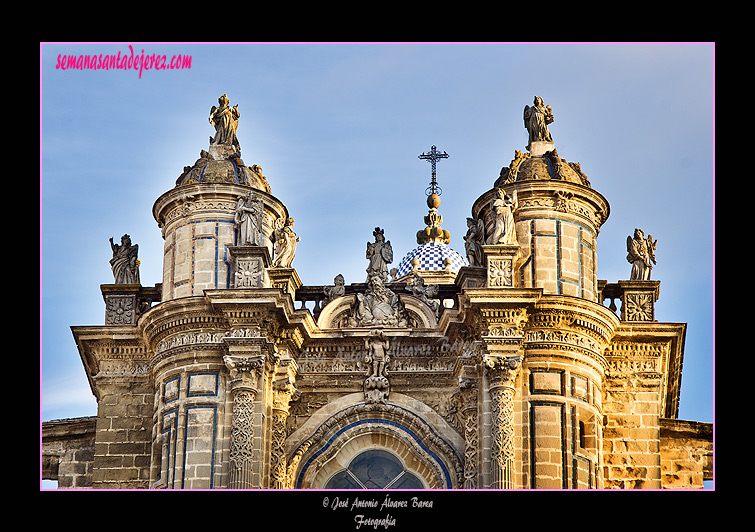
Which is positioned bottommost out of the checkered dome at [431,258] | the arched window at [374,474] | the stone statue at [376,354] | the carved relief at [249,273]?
the arched window at [374,474]

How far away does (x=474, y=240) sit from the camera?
33719mm

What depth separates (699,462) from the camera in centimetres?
3353

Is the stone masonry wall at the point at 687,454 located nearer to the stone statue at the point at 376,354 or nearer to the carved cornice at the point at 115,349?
the stone statue at the point at 376,354

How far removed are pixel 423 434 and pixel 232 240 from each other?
5.15 meters

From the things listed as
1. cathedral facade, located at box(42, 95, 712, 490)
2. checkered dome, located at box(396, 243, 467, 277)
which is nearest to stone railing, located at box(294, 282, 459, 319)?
cathedral facade, located at box(42, 95, 712, 490)

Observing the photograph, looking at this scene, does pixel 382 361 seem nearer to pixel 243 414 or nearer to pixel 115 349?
pixel 243 414

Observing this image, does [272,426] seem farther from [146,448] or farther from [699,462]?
[699,462]

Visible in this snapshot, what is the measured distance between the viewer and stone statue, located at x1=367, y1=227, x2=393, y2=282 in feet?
111

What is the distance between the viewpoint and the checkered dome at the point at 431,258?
4209 centimetres

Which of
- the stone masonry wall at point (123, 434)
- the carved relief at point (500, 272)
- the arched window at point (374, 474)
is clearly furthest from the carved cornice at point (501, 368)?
the stone masonry wall at point (123, 434)
